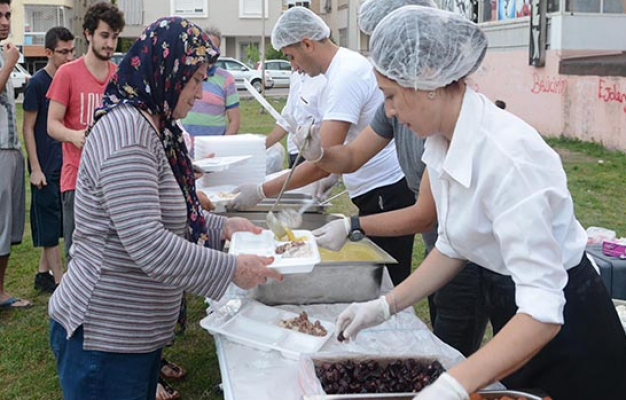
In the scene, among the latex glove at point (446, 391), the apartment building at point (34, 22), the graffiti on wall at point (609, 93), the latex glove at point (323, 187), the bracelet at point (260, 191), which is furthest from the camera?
the apartment building at point (34, 22)

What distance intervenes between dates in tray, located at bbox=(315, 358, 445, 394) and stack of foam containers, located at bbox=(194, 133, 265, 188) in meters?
1.83

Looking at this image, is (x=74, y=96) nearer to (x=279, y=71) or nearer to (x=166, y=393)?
(x=166, y=393)

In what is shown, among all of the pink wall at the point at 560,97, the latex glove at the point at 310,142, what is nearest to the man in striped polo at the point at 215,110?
the latex glove at the point at 310,142

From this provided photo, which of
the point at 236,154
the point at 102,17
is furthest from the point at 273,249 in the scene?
the point at 102,17

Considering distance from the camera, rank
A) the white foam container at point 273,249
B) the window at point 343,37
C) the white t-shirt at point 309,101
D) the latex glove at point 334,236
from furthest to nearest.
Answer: the window at point 343,37 < the white t-shirt at point 309,101 < the latex glove at point 334,236 < the white foam container at point 273,249

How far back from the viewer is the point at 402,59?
1345mm

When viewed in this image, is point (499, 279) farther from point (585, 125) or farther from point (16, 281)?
point (585, 125)

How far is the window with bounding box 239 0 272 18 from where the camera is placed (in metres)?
28.1

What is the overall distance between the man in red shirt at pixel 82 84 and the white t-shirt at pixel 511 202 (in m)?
2.35

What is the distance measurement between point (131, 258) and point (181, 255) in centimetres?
11

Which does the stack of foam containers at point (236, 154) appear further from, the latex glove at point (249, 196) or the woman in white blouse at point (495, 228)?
the woman in white blouse at point (495, 228)

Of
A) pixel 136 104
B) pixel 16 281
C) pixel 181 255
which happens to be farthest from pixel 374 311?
pixel 16 281

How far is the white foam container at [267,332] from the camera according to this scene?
6.03 feet

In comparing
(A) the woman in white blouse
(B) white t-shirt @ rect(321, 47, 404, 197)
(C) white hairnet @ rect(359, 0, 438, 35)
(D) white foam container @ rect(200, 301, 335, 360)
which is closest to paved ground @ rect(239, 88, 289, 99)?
(B) white t-shirt @ rect(321, 47, 404, 197)
